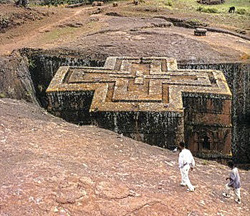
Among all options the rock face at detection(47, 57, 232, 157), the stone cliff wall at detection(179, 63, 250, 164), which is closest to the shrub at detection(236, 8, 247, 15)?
the stone cliff wall at detection(179, 63, 250, 164)

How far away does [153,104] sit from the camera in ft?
28.6

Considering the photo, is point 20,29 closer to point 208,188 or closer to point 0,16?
point 0,16

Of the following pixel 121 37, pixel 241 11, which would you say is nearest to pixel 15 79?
pixel 121 37

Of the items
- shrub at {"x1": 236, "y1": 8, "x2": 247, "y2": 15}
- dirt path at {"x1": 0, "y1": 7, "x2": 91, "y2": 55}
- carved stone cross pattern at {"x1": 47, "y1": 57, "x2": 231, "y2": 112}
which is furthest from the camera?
shrub at {"x1": 236, "y1": 8, "x2": 247, "y2": 15}

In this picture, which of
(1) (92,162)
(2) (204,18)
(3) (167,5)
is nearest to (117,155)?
(1) (92,162)

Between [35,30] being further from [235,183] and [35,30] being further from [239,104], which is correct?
[235,183]

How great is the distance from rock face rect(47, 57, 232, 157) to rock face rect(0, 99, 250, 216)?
0.52 m

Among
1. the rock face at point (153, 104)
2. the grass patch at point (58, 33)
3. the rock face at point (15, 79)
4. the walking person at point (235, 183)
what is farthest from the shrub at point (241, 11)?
the walking person at point (235, 183)

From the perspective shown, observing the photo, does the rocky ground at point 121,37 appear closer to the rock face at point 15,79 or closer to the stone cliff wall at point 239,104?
the stone cliff wall at point 239,104

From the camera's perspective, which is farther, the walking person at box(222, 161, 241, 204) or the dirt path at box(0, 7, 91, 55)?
the dirt path at box(0, 7, 91, 55)

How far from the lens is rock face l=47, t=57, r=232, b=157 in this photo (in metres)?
8.58

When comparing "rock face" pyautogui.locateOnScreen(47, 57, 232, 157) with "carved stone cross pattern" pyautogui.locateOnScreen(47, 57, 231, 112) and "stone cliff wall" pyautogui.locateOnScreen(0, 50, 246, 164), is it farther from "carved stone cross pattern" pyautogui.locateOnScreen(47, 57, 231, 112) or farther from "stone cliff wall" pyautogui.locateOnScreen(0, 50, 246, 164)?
"stone cliff wall" pyautogui.locateOnScreen(0, 50, 246, 164)

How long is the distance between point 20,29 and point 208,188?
48.9 ft

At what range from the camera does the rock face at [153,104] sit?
8578mm
